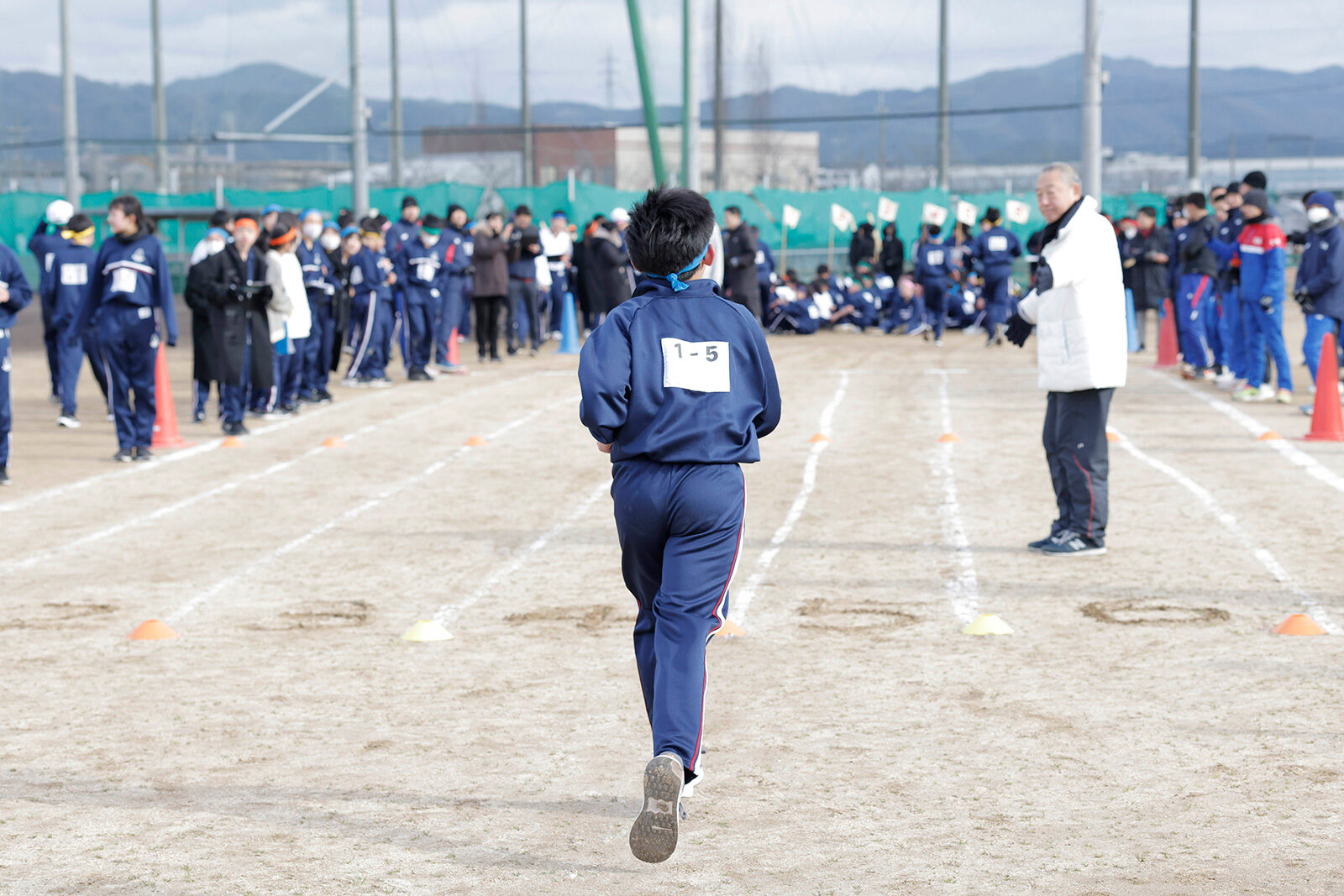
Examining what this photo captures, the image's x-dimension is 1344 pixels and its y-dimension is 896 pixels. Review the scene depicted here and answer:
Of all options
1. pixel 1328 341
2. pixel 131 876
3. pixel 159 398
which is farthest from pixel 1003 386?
pixel 131 876

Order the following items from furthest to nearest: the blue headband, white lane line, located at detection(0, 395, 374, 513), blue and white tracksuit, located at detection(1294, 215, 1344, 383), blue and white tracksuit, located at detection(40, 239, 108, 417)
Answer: blue and white tracksuit, located at detection(1294, 215, 1344, 383) < blue and white tracksuit, located at detection(40, 239, 108, 417) < white lane line, located at detection(0, 395, 374, 513) < the blue headband

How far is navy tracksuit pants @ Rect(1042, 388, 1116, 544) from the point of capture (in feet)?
28.8

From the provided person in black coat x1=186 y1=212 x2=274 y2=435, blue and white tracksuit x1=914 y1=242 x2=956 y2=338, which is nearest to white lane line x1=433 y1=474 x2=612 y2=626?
person in black coat x1=186 y1=212 x2=274 y2=435

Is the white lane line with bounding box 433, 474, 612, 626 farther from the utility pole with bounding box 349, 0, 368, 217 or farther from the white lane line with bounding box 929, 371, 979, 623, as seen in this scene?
the utility pole with bounding box 349, 0, 368, 217

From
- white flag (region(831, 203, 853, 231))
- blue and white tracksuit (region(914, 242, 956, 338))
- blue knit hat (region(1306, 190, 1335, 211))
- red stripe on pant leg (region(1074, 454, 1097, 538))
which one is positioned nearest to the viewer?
red stripe on pant leg (region(1074, 454, 1097, 538))

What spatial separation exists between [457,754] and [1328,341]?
9723 millimetres

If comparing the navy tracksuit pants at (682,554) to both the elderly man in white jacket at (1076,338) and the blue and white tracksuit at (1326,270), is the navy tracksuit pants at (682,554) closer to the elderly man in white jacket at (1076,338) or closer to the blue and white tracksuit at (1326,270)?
the elderly man in white jacket at (1076,338)

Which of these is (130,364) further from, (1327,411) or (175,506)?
(1327,411)

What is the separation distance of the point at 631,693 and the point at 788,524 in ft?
12.6

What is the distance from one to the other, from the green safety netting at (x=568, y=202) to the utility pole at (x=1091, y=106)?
8.94m

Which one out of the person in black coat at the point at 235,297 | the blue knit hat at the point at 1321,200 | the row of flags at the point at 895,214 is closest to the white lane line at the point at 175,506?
the person in black coat at the point at 235,297

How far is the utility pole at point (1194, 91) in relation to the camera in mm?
41625

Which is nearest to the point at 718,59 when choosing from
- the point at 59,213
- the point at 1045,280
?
the point at 59,213

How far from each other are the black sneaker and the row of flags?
68.8 ft
